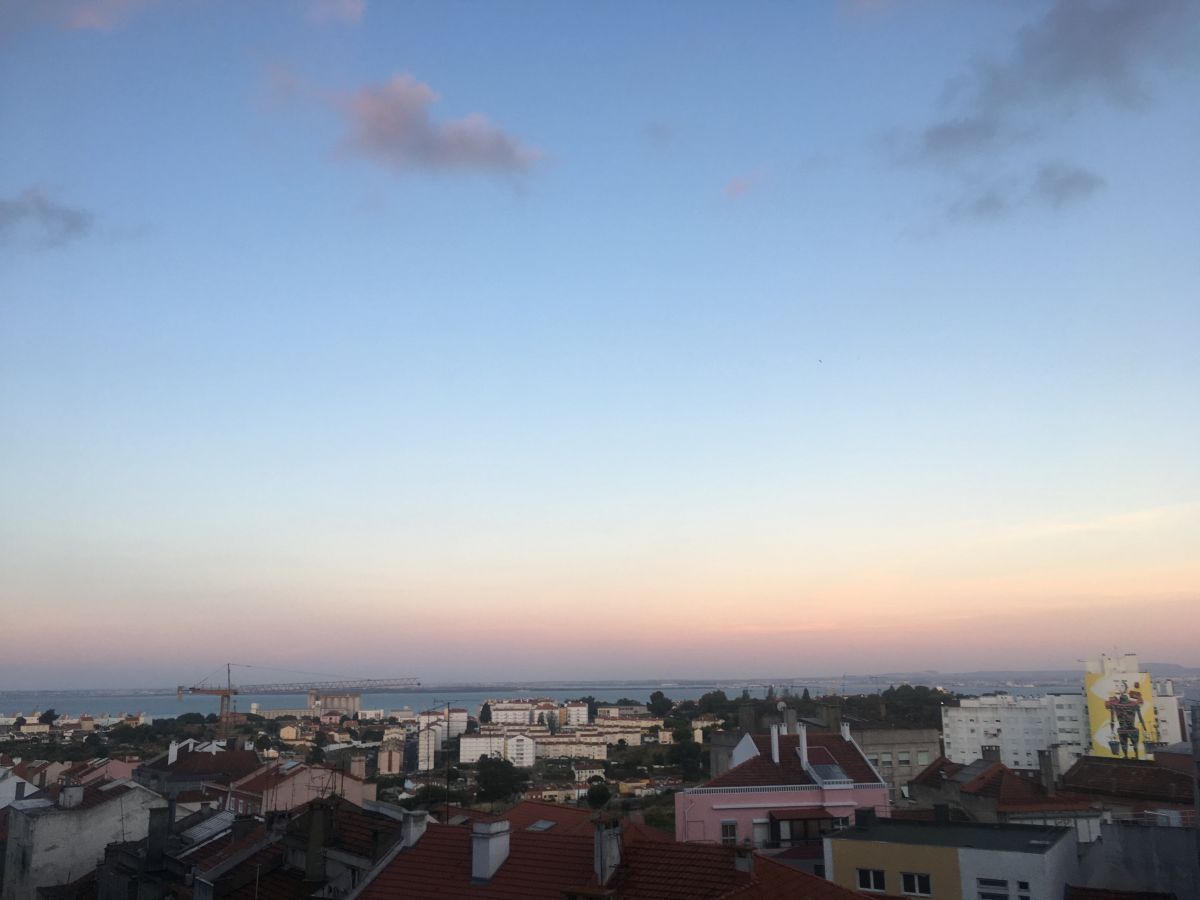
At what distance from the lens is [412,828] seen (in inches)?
811

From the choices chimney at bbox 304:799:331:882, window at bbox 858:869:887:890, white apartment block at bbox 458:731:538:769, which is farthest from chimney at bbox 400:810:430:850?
white apartment block at bbox 458:731:538:769

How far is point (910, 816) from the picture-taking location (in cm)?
3291

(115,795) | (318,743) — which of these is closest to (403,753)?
(318,743)

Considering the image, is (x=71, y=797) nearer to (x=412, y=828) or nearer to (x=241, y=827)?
(x=241, y=827)

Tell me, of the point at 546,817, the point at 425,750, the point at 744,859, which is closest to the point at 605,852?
the point at 744,859

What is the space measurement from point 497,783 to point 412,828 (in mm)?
56759

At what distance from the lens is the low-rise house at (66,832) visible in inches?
1299

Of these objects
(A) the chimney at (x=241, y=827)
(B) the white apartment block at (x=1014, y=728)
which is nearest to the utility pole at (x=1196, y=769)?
(A) the chimney at (x=241, y=827)

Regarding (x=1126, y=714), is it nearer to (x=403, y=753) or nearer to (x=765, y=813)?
(x=403, y=753)

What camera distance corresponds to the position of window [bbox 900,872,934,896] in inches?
870

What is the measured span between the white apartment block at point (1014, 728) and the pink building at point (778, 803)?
96755mm

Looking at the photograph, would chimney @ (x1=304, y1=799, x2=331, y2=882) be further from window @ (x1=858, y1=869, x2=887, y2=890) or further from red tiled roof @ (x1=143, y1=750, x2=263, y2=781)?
red tiled roof @ (x1=143, y1=750, x2=263, y2=781)

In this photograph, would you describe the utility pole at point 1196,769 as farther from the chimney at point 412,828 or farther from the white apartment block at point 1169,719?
the white apartment block at point 1169,719

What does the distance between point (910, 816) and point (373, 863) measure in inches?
794
